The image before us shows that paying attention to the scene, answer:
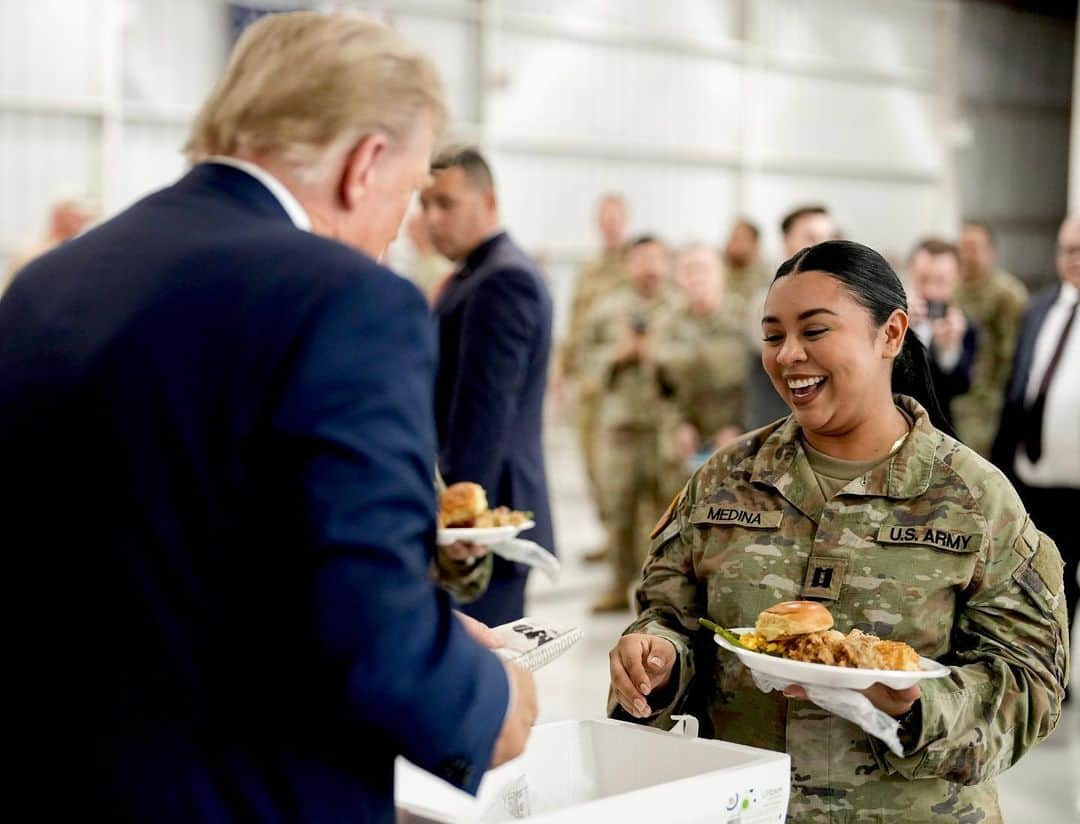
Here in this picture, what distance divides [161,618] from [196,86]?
8258mm

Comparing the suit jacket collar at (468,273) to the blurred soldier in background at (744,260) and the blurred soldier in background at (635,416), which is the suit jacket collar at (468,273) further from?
the blurred soldier in background at (744,260)

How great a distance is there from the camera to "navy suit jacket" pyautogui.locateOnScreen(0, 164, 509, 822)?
1.14 m

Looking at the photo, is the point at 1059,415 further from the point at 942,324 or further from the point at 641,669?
the point at 641,669

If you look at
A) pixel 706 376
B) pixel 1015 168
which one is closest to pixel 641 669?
pixel 706 376

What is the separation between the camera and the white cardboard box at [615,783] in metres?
1.52

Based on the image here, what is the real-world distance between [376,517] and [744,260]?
7316 millimetres

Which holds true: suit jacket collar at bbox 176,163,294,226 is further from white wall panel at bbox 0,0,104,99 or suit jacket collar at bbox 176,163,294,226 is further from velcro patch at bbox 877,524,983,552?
white wall panel at bbox 0,0,104,99

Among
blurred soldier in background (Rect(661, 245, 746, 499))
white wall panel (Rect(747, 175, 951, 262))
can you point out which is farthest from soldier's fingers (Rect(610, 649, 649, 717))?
white wall panel (Rect(747, 175, 951, 262))

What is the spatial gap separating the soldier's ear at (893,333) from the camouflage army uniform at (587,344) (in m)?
4.97

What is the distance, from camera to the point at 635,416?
6.79 m

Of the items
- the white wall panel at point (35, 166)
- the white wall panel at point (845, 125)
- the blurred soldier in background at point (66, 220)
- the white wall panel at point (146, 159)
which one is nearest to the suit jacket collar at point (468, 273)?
the blurred soldier in background at point (66, 220)

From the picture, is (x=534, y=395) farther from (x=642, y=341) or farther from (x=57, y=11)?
(x=57, y=11)

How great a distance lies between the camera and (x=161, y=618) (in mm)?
1160

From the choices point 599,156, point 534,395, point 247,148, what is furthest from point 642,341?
point 247,148
